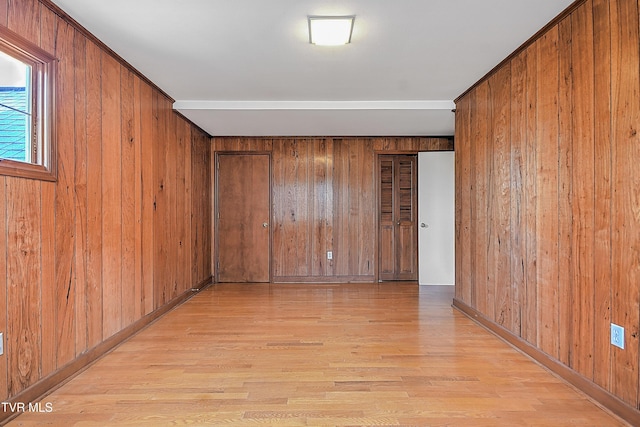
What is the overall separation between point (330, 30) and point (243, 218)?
3825 mm

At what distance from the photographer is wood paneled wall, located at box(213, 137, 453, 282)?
227 inches

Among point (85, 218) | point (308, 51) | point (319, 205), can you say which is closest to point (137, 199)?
point (85, 218)

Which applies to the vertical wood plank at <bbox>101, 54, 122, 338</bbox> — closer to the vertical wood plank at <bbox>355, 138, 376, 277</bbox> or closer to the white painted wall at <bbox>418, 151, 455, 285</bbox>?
the vertical wood plank at <bbox>355, 138, 376, 277</bbox>

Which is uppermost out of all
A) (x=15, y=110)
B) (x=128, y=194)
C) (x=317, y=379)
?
(x=15, y=110)

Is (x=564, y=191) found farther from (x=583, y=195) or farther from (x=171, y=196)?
(x=171, y=196)

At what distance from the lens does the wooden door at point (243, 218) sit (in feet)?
19.1

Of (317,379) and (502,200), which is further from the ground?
(502,200)

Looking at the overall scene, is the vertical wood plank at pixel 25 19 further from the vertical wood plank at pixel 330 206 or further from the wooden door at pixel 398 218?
the wooden door at pixel 398 218

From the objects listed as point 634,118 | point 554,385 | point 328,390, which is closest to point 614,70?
point 634,118

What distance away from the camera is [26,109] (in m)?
2.11

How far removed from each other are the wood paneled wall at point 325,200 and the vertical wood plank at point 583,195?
3523mm

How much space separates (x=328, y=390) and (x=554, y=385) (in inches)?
55.4

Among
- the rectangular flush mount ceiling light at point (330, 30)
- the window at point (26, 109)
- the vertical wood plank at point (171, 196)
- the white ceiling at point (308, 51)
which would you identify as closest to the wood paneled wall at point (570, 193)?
the white ceiling at point (308, 51)

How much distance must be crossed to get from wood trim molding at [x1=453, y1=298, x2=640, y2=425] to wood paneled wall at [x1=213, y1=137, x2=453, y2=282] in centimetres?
252
